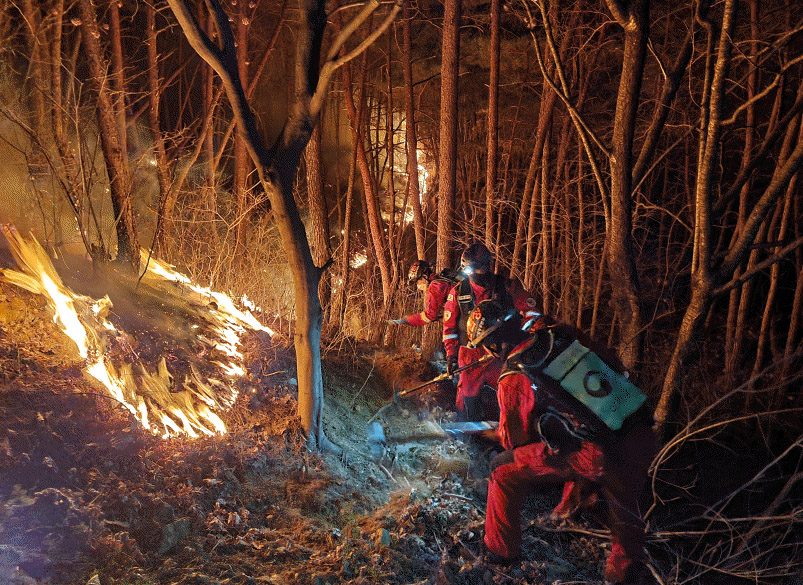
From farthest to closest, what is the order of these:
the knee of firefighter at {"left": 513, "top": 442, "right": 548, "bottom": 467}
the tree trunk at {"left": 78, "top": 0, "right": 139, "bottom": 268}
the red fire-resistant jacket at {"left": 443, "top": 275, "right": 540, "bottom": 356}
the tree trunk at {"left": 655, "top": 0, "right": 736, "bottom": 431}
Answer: the tree trunk at {"left": 78, "top": 0, "right": 139, "bottom": 268}, the red fire-resistant jacket at {"left": 443, "top": 275, "right": 540, "bottom": 356}, the tree trunk at {"left": 655, "top": 0, "right": 736, "bottom": 431}, the knee of firefighter at {"left": 513, "top": 442, "right": 548, "bottom": 467}

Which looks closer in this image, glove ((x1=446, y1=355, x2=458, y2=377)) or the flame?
the flame

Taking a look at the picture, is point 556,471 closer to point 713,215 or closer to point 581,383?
point 581,383

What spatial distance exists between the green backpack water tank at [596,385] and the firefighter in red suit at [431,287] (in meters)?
2.87

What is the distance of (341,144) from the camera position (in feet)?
58.9

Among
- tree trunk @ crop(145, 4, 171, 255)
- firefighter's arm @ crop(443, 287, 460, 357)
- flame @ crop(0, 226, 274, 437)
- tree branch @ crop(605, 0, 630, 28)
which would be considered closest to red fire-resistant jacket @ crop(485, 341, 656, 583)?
firefighter's arm @ crop(443, 287, 460, 357)

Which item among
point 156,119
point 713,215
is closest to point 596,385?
point 713,215

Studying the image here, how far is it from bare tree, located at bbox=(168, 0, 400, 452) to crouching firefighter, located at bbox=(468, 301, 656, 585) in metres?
2.10

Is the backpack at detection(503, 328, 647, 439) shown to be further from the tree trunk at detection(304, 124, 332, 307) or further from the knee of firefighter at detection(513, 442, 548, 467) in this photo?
the tree trunk at detection(304, 124, 332, 307)

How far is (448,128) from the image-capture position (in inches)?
348

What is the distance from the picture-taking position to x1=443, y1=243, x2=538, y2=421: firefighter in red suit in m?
6.43

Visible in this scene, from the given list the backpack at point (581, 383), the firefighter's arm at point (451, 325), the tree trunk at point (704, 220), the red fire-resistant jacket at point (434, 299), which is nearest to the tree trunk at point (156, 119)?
the red fire-resistant jacket at point (434, 299)

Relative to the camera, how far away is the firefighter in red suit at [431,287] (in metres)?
7.14

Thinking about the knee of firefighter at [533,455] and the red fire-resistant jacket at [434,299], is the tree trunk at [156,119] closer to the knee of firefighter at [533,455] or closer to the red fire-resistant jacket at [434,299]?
the red fire-resistant jacket at [434,299]

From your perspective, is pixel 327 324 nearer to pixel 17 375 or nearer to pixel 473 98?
pixel 17 375
